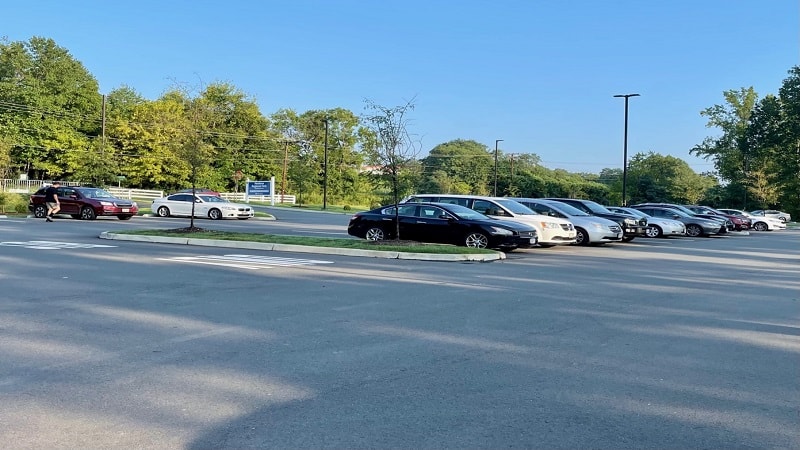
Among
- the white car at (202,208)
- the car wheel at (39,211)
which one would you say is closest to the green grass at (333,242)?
the car wheel at (39,211)

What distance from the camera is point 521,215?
1955 cm

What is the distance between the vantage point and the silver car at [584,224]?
21028 millimetres

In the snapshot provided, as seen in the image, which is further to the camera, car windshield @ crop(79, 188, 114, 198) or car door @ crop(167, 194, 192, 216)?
car door @ crop(167, 194, 192, 216)

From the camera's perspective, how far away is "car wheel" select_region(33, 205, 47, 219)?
95.2 ft

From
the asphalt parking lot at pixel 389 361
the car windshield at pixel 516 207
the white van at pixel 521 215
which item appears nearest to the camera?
the asphalt parking lot at pixel 389 361

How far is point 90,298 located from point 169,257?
562cm

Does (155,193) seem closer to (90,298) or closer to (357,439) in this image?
(90,298)

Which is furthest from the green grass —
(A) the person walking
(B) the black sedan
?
(A) the person walking

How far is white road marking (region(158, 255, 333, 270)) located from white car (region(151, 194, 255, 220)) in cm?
1927

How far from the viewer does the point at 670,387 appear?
17.5 feet

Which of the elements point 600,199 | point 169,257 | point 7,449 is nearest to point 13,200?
point 169,257

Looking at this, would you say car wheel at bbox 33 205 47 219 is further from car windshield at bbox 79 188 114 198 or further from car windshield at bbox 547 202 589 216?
car windshield at bbox 547 202 589 216

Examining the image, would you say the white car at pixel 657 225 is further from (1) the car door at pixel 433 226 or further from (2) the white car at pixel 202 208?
(2) the white car at pixel 202 208

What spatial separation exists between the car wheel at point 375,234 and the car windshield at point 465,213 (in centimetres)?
205
